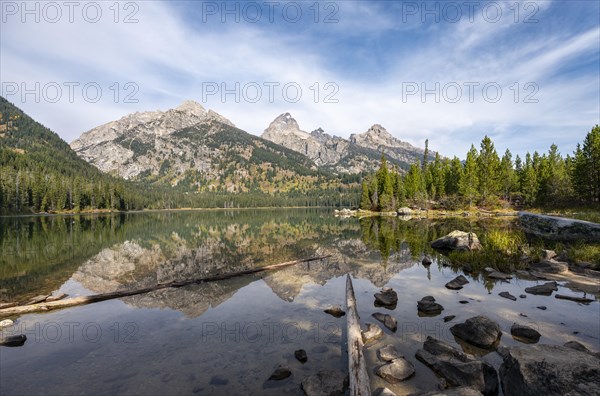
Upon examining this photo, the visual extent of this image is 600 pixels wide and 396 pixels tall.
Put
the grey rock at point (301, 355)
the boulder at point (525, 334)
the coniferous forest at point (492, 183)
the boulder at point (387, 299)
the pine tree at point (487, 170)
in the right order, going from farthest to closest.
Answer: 1. the pine tree at point (487, 170)
2. the coniferous forest at point (492, 183)
3. the boulder at point (387, 299)
4. the boulder at point (525, 334)
5. the grey rock at point (301, 355)

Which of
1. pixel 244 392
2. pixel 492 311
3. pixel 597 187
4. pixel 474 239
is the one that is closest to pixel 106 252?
pixel 244 392

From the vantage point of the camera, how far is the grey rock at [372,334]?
40.3 feet

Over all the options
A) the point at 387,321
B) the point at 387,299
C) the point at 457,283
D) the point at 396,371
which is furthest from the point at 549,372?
the point at 457,283

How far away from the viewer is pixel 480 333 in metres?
11.7

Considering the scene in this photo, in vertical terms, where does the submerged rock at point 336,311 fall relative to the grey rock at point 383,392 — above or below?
below

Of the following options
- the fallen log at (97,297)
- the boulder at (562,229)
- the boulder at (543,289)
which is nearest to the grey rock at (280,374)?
the fallen log at (97,297)

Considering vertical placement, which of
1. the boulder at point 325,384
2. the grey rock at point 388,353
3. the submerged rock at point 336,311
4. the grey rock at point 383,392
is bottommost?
the submerged rock at point 336,311

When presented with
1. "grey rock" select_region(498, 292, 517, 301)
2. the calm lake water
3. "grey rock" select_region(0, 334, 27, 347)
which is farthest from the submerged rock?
"grey rock" select_region(0, 334, 27, 347)

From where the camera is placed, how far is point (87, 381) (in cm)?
982

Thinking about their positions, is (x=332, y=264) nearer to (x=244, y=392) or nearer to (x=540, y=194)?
(x=244, y=392)

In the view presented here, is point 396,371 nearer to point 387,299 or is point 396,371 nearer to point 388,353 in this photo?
point 388,353

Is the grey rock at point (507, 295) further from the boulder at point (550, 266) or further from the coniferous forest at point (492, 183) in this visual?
the coniferous forest at point (492, 183)

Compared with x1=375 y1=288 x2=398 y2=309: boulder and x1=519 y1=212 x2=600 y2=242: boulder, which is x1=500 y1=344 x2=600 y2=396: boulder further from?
x1=519 y1=212 x2=600 y2=242: boulder

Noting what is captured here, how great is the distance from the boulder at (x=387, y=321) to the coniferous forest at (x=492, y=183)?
8344 centimetres
